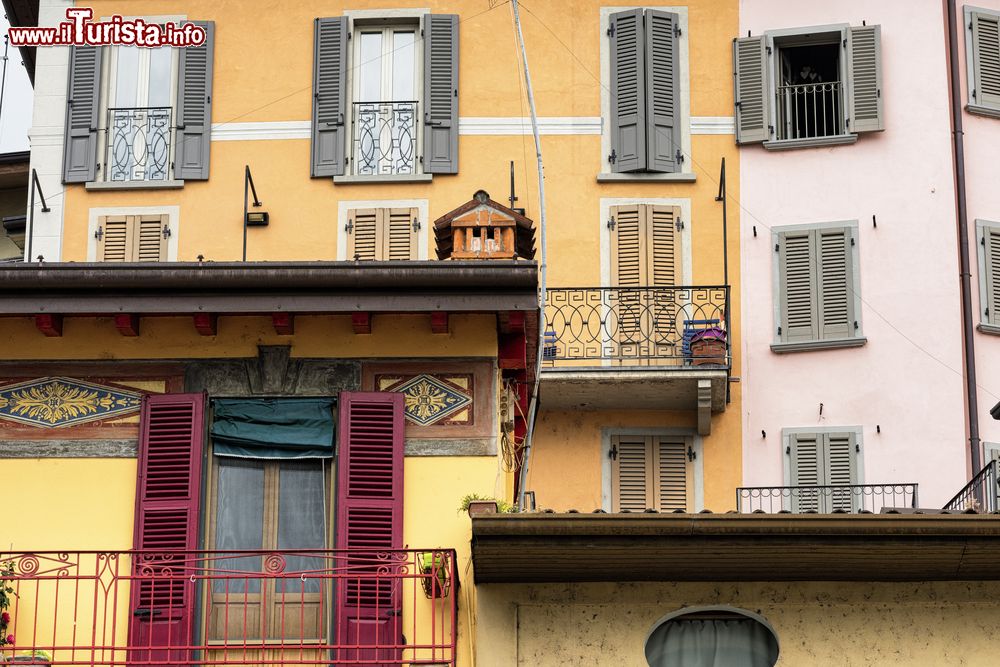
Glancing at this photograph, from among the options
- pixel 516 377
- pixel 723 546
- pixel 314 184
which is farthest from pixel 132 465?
pixel 314 184

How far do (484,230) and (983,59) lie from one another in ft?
38.0

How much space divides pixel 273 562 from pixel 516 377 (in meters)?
2.75

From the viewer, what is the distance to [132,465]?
1584 cm

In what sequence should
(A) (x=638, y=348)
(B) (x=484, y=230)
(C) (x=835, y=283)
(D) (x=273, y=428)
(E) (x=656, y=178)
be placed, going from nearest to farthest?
(D) (x=273, y=428) → (B) (x=484, y=230) → (A) (x=638, y=348) → (C) (x=835, y=283) → (E) (x=656, y=178)

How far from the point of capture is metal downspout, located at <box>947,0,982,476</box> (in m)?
24.4

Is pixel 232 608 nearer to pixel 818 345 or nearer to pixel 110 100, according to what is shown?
pixel 818 345

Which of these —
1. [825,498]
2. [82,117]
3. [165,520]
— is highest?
[82,117]

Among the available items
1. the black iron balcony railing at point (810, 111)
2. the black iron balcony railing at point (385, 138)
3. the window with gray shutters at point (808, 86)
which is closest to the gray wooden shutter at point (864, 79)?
the window with gray shutters at point (808, 86)

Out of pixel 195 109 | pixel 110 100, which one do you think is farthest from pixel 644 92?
pixel 110 100

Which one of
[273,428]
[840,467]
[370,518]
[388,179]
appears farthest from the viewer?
[388,179]

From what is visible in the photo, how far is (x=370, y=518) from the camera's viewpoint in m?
Answer: 15.6

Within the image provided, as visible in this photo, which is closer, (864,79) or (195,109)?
(864,79)

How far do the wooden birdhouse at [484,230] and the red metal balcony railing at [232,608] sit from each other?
7.62 ft

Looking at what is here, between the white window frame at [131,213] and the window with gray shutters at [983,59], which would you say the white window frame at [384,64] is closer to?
the white window frame at [131,213]
